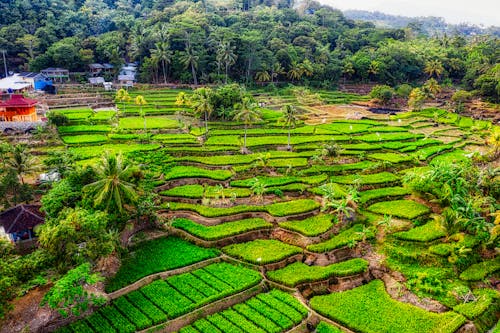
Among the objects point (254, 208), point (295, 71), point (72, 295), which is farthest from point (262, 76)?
point (72, 295)

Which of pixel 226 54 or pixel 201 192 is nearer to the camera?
pixel 201 192

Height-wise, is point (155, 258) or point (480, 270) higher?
point (155, 258)

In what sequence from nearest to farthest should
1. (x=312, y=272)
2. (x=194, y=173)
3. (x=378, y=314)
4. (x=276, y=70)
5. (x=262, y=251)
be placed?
(x=378, y=314) → (x=312, y=272) → (x=262, y=251) → (x=194, y=173) → (x=276, y=70)

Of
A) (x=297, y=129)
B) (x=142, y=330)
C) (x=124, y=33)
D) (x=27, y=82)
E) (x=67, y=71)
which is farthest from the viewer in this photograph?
(x=124, y=33)

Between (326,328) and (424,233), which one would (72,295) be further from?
(424,233)

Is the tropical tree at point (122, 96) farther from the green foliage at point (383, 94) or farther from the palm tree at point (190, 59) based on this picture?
the green foliage at point (383, 94)

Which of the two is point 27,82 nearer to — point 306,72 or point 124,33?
point 124,33

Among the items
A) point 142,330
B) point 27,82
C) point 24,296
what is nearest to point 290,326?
point 142,330
